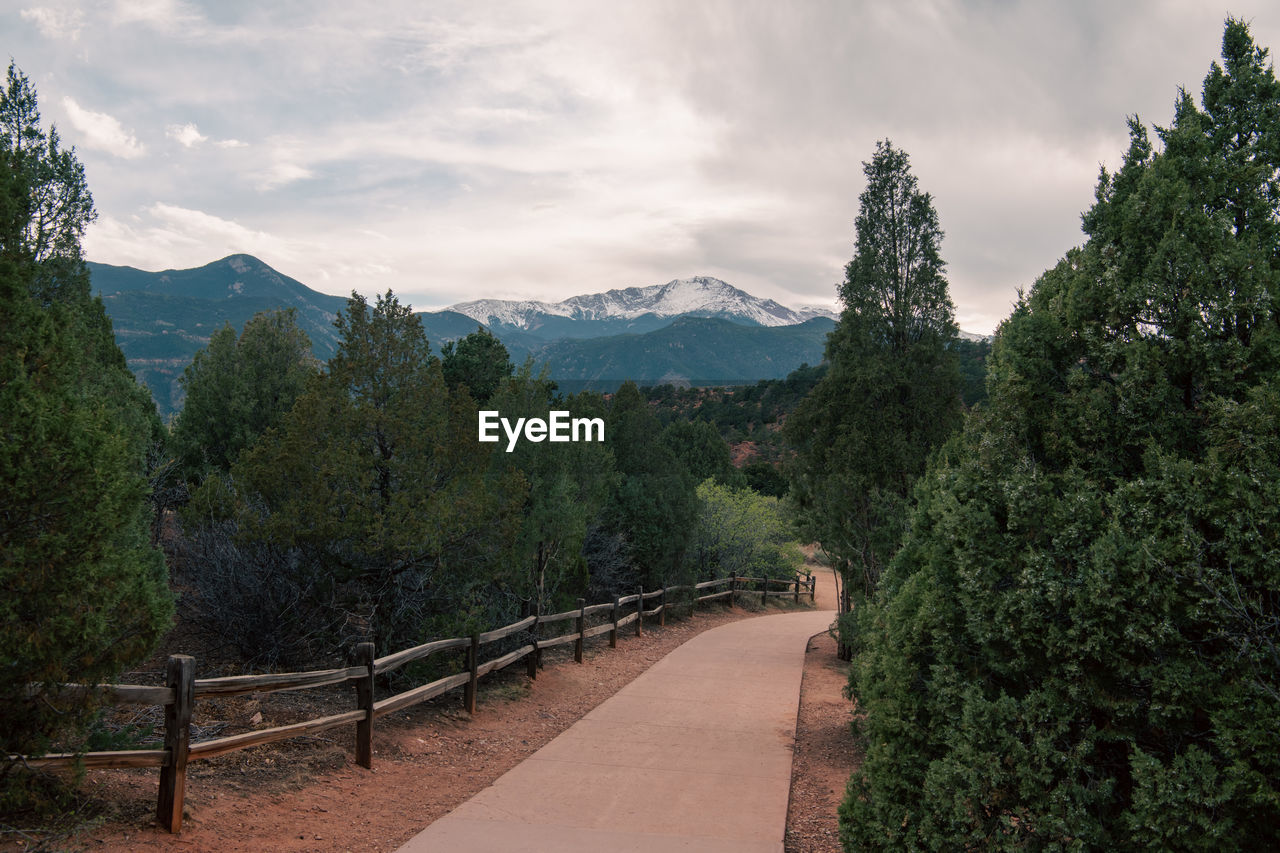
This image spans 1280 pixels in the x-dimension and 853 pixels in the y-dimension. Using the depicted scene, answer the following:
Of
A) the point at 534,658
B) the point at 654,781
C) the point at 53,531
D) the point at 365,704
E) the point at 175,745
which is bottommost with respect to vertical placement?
the point at 534,658

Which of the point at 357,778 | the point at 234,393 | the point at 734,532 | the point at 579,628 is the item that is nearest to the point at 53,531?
the point at 357,778

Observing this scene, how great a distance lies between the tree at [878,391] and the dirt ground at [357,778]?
316 cm

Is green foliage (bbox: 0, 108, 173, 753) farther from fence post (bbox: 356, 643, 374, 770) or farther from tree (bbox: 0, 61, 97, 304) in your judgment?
tree (bbox: 0, 61, 97, 304)

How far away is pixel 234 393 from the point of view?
16.5 m

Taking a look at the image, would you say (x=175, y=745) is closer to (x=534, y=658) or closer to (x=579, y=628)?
(x=534, y=658)

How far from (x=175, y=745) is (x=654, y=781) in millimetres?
4112

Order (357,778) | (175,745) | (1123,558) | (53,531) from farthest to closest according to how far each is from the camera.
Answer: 1. (357,778)
2. (175,745)
3. (53,531)
4. (1123,558)

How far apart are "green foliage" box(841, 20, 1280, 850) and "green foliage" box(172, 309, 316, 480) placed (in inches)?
560

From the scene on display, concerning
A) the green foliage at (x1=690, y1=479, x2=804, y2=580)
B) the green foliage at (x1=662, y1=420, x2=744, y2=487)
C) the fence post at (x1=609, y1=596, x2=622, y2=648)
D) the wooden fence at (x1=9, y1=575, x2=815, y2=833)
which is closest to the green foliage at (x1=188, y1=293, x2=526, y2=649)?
the wooden fence at (x1=9, y1=575, x2=815, y2=833)

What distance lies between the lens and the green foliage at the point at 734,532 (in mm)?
25844

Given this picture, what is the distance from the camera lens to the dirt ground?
5.04 m

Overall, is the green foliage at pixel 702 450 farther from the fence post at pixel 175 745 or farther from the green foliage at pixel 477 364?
the fence post at pixel 175 745

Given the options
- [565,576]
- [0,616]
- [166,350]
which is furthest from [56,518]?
[166,350]

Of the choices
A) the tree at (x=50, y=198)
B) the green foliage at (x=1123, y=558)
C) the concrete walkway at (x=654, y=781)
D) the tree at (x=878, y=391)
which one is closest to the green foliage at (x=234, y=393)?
the tree at (x=50, y=198)
